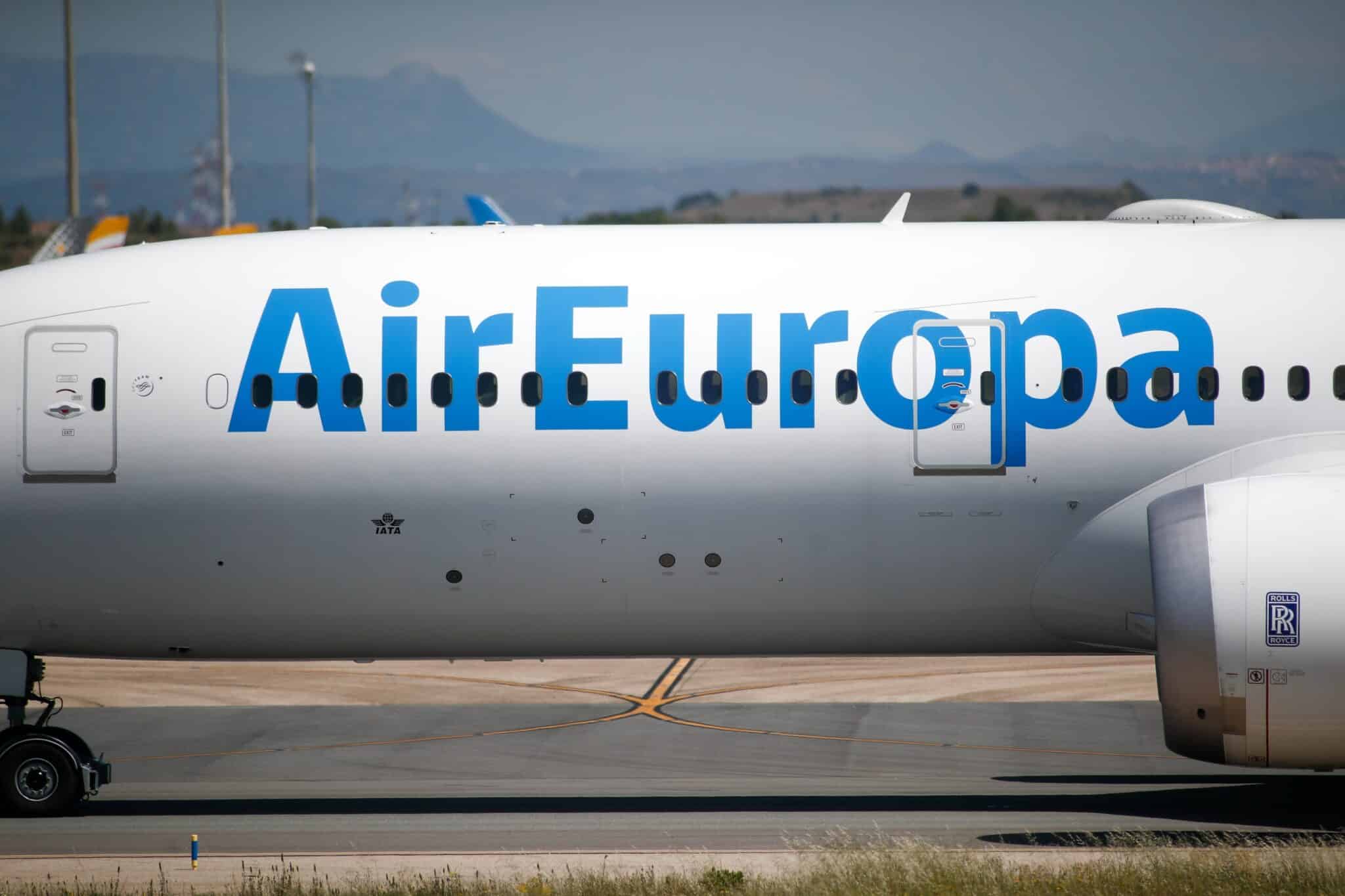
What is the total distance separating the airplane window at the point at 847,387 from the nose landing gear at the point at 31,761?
9.50 meters

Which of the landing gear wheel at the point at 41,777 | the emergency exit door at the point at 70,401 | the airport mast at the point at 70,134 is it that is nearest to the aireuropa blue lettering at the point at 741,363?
the emergency exit door at the point at 70,401

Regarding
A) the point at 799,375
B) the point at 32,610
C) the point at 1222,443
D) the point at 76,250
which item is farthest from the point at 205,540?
the point at 76,250

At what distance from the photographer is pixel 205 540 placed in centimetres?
1862

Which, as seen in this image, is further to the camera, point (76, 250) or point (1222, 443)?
point (76, 250)

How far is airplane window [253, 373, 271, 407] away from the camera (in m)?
18.6

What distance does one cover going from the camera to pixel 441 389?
60.7 ft

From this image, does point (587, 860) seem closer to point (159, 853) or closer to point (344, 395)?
point (159, 853)

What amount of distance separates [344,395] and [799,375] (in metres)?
5.02

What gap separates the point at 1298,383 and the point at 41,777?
14717mm

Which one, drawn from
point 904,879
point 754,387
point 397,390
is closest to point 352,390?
point 397,390

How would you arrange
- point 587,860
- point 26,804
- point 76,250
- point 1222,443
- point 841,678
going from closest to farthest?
1. point 587,860
2. point 1222,443
3. point 26,804
4. point 841,678
5. point 76,250

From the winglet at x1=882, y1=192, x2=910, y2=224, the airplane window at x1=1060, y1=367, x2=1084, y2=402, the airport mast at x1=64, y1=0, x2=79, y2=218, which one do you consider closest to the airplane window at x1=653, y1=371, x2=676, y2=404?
the winglet at x1=882, y1=192, x2=910, y2=224

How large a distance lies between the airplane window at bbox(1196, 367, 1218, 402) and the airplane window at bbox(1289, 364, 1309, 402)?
792mm

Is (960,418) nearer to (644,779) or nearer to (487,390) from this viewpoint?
(487,390)
